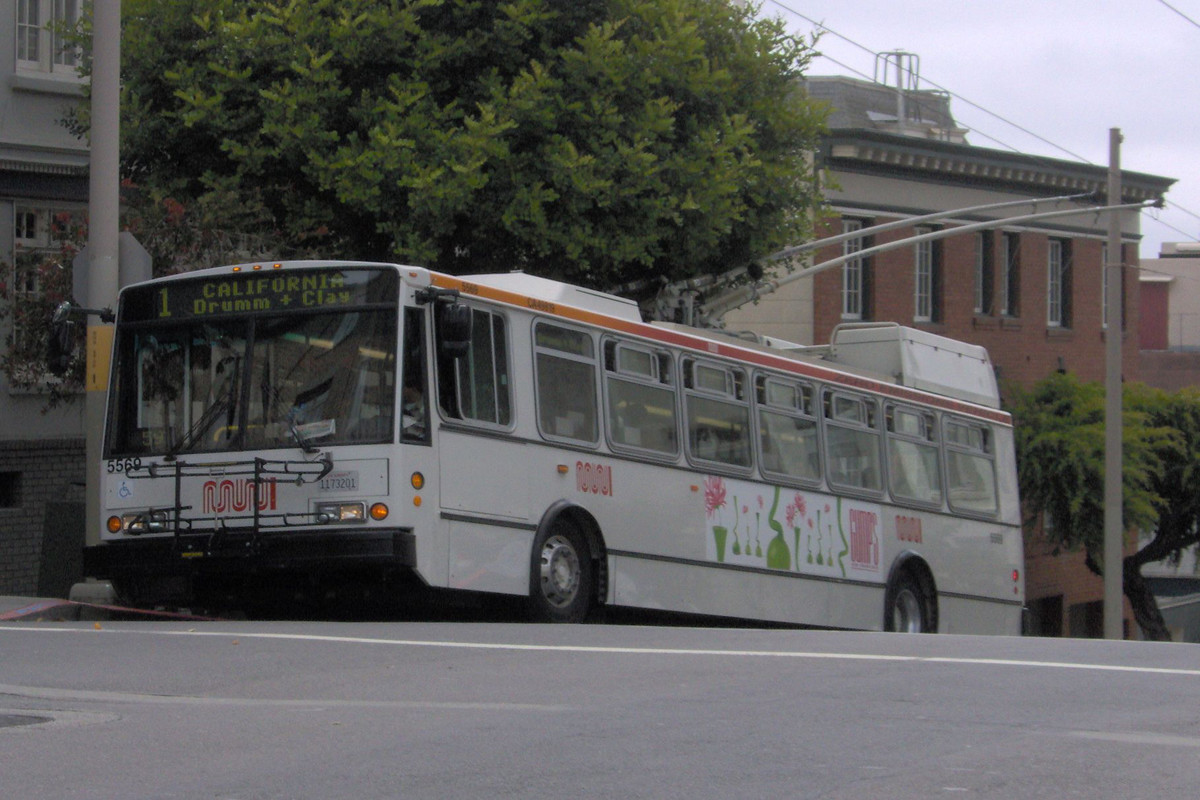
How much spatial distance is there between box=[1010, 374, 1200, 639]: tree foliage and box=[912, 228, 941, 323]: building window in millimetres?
2802

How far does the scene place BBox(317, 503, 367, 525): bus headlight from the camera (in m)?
12.4

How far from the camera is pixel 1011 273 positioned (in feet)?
129

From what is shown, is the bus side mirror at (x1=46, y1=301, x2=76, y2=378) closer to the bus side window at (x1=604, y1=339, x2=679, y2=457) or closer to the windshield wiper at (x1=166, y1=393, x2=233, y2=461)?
the windshield wiper at (x1=166, y1=393, x2=233, y2=461)

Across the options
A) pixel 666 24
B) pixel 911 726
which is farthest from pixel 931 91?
pixel 911 726

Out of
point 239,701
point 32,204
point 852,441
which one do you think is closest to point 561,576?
point 239,701

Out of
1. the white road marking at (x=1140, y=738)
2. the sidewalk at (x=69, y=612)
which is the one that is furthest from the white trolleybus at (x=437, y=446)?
the white road marking at (x=1140, y=738)

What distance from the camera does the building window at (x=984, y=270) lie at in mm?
38344

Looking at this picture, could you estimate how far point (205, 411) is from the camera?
1320cm

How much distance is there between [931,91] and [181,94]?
2595 centimetres

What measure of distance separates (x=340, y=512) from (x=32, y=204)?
11.6m

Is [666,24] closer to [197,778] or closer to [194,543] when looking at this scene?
[194,543]

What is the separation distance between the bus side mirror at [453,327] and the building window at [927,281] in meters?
25.3

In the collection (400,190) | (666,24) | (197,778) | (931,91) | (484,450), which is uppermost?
(931,91)

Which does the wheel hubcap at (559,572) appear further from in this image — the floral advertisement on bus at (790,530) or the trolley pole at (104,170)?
the trolley pole at (104,170)
